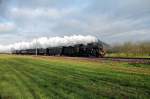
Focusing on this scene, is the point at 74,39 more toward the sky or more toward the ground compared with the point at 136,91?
more toward the sky

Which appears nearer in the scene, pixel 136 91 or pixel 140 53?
pixel 136 91

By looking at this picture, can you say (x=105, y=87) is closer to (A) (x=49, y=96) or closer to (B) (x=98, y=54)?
(A) (x=49, y=96)

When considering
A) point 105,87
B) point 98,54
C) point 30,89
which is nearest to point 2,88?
point 30,89

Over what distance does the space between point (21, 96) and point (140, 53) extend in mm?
52543

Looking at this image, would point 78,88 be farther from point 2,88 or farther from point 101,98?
point 2,88

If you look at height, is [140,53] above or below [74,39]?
below

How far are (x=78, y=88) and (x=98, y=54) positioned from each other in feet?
126

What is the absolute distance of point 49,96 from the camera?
10.1 m

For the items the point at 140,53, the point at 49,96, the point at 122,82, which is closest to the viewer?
the point at 49,96

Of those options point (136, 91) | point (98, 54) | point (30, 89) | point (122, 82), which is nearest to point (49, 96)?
point (30, 89)

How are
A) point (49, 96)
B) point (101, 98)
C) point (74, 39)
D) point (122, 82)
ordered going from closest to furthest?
point (101, 98) → point (49, 96) → point (122, 82) → point (74, 39)

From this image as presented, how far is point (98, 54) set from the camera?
49812 millimetres

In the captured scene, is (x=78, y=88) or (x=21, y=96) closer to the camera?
(x=21, y=96)

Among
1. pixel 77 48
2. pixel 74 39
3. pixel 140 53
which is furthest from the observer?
pixel 74 39
